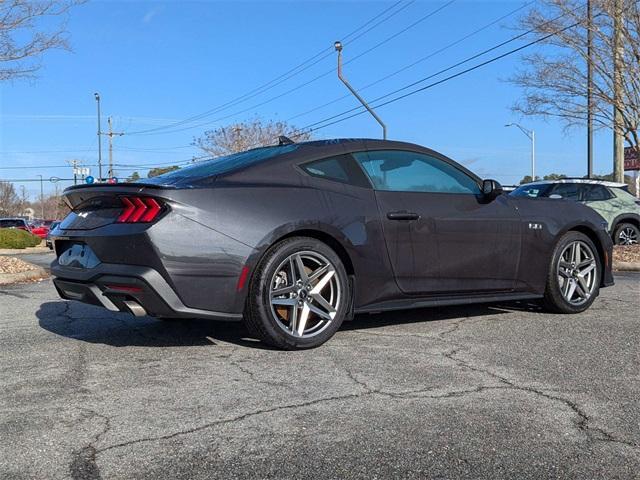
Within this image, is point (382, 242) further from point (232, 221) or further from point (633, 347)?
point (633, 347)

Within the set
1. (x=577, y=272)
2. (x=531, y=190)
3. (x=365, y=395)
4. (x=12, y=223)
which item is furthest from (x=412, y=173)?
(x=12, y=223)

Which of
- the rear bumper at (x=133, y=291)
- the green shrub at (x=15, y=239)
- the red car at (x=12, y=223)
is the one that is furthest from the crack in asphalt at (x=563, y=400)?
the red car at (x=12, y=223)

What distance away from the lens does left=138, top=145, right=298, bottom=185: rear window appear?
168 inches

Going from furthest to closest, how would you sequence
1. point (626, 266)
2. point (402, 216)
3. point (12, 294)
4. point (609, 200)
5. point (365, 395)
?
point (609, 200) → point (626, 266) → point (12, 294) → point (402, 216) → point (365, 395)

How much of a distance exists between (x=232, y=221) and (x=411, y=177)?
1655 mm

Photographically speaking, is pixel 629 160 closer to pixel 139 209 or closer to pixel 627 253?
pixel 627 253

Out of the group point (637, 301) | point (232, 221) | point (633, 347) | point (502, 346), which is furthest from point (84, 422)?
point (637, 301)

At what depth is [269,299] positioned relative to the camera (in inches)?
162

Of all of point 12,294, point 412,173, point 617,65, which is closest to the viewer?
point 412,173

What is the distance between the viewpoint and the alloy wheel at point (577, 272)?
5.68m

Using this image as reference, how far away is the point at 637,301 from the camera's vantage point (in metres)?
6.54

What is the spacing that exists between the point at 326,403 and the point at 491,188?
107 inches

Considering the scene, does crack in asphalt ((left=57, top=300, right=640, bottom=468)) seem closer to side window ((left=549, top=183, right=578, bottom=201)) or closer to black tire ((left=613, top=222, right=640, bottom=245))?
side window ((left=549, top=183, right=578, bottom=201))

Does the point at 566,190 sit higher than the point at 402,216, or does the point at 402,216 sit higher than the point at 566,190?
the point at 566,190
